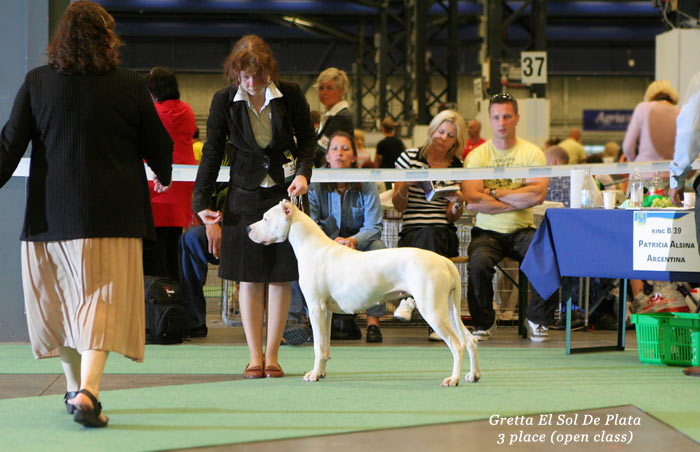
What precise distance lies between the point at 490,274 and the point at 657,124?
7.27 ft

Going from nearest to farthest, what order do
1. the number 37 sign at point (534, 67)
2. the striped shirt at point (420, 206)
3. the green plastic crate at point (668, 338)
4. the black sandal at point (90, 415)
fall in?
the black sandal at point (90, 415) → the green plastic crate at point (668, 338) → the striped shirt at point (420, 206) → the number 37 sign at point (534, 67)

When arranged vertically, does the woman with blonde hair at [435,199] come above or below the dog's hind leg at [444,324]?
above

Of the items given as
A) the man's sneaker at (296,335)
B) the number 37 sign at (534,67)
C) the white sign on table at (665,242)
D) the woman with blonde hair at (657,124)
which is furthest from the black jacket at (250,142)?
the number 37 sign at (534,67)

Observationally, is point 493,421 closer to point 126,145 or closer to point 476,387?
point 476,387

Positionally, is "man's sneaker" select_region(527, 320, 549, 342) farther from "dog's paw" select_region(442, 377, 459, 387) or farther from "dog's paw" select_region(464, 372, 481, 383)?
"dog's paw" select_region(442, 377, 459, 387)

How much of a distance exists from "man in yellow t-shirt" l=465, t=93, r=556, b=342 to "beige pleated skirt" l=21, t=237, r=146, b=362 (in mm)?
2982

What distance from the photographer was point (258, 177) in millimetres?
4602

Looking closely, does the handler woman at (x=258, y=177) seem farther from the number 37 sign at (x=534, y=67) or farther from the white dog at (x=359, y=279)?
the number 37 sign at (x=534, y=67)

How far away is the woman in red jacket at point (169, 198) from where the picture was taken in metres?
6.21

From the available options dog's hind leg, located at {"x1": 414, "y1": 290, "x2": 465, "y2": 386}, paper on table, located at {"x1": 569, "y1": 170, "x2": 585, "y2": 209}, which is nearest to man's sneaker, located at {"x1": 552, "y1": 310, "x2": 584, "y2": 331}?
paper on table, located at {"x1": 569, "y1": 170, "x2": 585, "y2": 209}

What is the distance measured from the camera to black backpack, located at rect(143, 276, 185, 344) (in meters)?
5.89

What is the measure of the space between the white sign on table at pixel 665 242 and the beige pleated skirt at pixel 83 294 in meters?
2.83

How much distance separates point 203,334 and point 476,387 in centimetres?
248

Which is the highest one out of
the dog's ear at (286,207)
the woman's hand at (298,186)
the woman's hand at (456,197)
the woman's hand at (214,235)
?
the woman's hand at (298,186)
